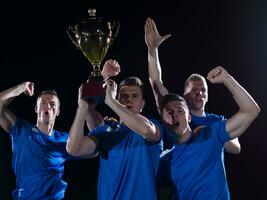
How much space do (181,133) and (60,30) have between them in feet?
8.91

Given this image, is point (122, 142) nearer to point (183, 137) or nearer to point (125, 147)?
point (125, 147)

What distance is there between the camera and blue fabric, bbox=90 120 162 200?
2201mm

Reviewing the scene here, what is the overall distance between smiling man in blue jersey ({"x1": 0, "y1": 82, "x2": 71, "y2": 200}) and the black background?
1.70 metres

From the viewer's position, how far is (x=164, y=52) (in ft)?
15.9

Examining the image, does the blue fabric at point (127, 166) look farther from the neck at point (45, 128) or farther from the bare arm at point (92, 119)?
the neck at point (45, 128)

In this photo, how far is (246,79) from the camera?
486cm

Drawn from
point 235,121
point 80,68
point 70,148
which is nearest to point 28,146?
point 70,148

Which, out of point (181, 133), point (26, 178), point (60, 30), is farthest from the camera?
point (60, 30)

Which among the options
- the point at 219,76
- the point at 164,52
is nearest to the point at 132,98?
the point at 219,76

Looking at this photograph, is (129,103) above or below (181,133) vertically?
above

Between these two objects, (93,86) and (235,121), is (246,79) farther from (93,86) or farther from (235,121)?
(93,86)

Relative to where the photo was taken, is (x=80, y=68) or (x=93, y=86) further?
(x=80, y=68)

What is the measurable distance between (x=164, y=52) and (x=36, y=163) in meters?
2.29

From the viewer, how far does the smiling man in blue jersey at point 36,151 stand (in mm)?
2889
